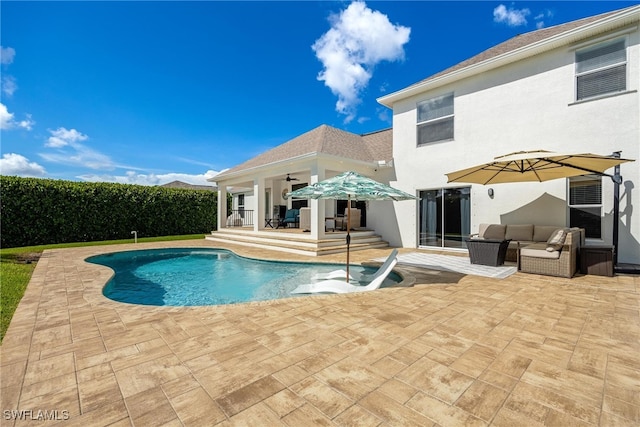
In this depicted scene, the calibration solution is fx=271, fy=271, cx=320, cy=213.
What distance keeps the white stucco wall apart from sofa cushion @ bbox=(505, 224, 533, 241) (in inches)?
26.6

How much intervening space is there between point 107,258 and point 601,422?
1497 cm

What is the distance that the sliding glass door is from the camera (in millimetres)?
11578

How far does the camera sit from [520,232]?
9523mm

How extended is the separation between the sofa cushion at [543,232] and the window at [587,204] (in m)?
0.78

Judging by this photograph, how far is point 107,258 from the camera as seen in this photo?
11.8 m

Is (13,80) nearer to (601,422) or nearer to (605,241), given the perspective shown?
(601,422)

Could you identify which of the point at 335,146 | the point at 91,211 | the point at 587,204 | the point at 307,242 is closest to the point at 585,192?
the point at 587,204

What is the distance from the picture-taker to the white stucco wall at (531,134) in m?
8.30

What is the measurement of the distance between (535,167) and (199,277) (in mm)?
11281

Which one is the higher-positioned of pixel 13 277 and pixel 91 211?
pixel 91 211

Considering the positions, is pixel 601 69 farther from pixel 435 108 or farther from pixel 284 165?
pixel 284 165

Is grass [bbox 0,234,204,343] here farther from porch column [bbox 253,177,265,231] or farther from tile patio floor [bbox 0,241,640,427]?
porch column [bbox 253,177,265,231]

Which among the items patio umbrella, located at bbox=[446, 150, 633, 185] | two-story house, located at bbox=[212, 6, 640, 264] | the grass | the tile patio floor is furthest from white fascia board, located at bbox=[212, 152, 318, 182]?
the grass

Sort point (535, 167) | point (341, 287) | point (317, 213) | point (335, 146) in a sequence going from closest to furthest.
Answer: point (341, 287) < point (535, 167) < point (317, 213) < point (335, 146)
